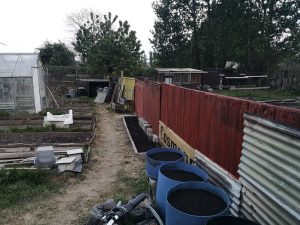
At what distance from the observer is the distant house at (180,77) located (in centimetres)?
2598

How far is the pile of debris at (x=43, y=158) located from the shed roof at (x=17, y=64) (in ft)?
23.6

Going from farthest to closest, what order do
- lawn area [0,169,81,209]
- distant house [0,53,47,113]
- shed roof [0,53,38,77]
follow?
shed roof [0,53,38,77]
distant house [0,53,47,113]
lawn area [0,169,81,209]

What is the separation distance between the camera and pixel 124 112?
674 inches

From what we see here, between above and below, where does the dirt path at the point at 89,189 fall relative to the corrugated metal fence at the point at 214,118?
below

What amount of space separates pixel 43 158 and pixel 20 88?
8.60 metres

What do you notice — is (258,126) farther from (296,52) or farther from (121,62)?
(296,52)

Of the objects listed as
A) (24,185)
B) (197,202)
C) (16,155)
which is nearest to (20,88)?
(16,155)

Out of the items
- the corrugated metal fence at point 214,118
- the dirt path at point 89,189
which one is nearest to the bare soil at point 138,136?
the dirt path at point 89,189

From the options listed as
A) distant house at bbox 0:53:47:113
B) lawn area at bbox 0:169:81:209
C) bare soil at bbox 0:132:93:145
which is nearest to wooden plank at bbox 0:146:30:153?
bare soil at bbox 0:132:93:145

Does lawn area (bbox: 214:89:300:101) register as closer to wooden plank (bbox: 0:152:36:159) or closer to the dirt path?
the dirt path

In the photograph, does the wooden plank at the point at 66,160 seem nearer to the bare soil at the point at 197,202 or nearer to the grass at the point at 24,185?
the grass at the point at 24,185

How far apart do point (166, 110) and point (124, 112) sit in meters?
8.29

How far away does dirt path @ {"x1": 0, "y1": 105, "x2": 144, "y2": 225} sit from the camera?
17.9 feet

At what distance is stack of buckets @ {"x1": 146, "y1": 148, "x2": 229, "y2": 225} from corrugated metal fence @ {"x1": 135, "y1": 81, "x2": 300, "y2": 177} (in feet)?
2.14
